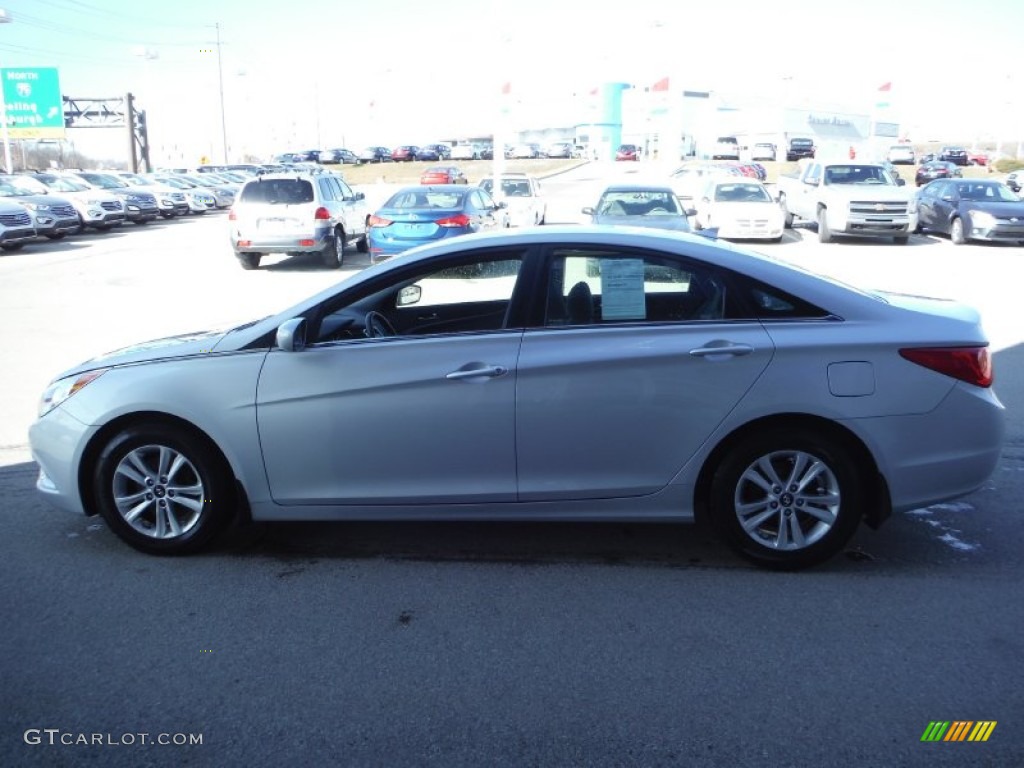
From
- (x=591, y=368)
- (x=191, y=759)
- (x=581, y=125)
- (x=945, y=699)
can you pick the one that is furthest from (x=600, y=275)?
(x=581, y=125)

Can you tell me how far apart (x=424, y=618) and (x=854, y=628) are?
186cm

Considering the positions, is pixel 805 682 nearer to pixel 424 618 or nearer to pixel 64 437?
pixel 424 618

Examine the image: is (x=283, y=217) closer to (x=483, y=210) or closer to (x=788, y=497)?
(x=483, y=210)

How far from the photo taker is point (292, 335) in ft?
14.2

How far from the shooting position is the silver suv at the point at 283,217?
1734cm

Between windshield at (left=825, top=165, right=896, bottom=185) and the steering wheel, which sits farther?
windshield at (left=825, top=165, right=896, bottom=185)

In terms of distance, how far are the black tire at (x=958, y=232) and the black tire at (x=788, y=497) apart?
780 inches

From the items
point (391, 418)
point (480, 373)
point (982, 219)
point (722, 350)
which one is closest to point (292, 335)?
point (391, 418)

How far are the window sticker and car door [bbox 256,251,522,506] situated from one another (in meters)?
0.47

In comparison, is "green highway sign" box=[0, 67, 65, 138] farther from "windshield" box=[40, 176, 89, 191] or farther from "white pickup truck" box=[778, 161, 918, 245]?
"white pickup truck" box=[778, 161, 918, 245]

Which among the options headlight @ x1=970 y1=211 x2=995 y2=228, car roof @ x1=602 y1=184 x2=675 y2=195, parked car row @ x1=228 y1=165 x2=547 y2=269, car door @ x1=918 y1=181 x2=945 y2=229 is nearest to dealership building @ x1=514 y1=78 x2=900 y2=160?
car door @ x1=918 y1=181 x2=945 y2=229

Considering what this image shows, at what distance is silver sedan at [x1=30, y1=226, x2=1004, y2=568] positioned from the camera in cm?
421

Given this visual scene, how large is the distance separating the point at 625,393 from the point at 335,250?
14886mm

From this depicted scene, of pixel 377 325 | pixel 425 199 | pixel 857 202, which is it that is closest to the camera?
pixel 377 325
